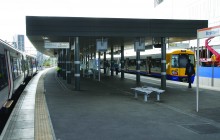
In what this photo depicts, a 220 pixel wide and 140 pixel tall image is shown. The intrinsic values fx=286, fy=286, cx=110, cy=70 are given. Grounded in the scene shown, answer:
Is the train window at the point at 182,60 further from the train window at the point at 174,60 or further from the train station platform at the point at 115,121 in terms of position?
the train station platform at the point at 115,121

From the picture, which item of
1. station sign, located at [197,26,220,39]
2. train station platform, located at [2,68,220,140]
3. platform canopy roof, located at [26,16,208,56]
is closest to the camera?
train station platform, located at [2,68,220,140]

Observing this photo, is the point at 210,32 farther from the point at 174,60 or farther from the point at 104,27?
the point at 174,60

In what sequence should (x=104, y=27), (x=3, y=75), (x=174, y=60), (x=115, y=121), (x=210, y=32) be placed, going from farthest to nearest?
(x=174, y=60) → (x=104, y=27) → (x=3, y=75) → (x=210, y=32) → (x=115, y=121)

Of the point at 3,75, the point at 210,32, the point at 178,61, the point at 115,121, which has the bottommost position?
the point at 115,121

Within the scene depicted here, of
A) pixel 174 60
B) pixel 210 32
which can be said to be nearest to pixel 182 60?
pixel 174 60

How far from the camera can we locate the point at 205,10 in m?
46.7

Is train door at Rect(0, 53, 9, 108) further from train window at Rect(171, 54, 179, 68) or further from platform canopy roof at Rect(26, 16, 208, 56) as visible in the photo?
train window at Rect(171, 54, 179, 68)

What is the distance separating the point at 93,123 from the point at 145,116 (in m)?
1.83

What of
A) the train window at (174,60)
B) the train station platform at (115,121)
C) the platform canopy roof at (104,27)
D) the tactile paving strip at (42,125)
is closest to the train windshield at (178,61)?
the train window at (174,60)

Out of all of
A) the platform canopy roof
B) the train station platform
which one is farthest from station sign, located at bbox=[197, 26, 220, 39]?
the platform canopy roof

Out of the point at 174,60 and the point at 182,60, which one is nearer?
the point at 174,60

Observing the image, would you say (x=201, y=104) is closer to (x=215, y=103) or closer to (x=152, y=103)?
(x=215, y=103)

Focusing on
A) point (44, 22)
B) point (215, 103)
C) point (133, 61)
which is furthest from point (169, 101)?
point (133, 61)

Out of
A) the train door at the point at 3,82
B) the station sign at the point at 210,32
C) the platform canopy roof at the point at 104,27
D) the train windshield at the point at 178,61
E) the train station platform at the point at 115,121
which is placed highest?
the platform canopy roof at the point at 104,27
